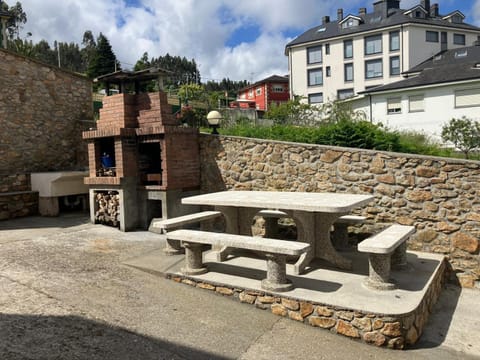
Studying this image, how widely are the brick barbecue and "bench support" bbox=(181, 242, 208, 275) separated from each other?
2.43 m

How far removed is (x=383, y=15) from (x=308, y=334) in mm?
39505

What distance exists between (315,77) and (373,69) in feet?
18.5

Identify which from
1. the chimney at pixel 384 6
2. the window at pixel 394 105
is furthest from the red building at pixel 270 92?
the window at pixel 394 105

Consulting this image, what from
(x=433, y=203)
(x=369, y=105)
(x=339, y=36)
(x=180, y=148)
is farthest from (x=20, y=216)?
(x=339, y=36)

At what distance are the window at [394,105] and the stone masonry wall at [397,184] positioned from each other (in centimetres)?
1725

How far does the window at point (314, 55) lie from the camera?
37.3 meters

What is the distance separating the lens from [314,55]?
37.5 meters

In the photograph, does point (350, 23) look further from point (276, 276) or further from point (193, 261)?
point (276, 276)

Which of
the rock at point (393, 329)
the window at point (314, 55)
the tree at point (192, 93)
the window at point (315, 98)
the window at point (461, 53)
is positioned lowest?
the rock at point (393, 329)

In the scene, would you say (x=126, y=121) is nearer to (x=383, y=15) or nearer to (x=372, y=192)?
(x=372, y=192)

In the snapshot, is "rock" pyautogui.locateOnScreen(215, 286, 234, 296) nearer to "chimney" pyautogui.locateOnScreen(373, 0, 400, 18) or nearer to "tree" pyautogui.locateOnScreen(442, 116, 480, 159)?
"tree" pyautogui.locateOnScreen(442, 116, 480, 159)

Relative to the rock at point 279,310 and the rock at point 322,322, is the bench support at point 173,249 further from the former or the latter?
the rock at point 322,322

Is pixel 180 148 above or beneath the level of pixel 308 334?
above

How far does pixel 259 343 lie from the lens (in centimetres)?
324
